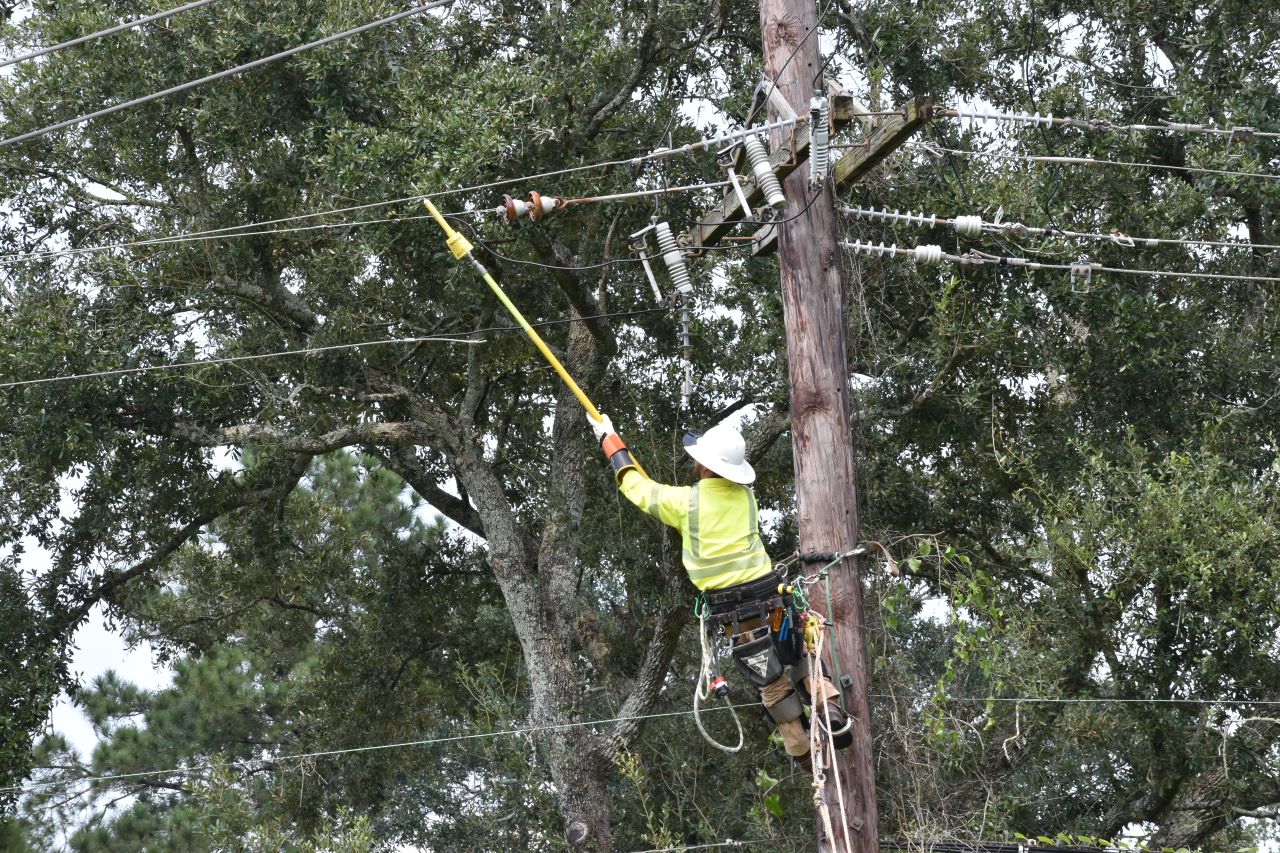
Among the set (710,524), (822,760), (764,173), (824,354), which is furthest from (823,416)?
(822,760)

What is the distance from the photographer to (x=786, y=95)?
691 centimetres

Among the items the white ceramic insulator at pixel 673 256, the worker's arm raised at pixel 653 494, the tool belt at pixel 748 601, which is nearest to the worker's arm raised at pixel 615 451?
the worker's arm raised at pixel 653 494

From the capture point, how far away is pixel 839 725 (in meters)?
6.20

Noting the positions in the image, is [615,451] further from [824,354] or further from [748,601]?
[824,354]

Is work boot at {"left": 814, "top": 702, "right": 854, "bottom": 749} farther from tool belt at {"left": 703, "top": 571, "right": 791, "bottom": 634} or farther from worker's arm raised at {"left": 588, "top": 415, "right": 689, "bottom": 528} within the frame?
worker's arm raised at {"left": 588, "top": 415, "right": 689, "bottom": 528}

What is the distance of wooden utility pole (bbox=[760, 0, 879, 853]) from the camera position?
624 cm

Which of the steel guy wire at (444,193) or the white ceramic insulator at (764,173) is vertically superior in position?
the steel guy wire at (444,193)

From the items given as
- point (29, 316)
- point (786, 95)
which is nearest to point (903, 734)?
point (786, 95)

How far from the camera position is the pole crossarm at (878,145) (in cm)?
628

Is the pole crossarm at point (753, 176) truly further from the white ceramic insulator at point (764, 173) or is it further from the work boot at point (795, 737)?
the work boot at point (795, 737)

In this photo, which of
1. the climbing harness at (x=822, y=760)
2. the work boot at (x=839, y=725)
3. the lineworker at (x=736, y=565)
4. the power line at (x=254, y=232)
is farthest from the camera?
the power line at (x=254, y=232)

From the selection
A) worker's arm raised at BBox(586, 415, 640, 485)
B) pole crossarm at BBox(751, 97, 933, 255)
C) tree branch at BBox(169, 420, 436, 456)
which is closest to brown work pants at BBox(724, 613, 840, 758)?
worker's arm raised at BBox(586, 415, 640, 485)

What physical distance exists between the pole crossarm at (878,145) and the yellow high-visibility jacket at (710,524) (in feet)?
4.39

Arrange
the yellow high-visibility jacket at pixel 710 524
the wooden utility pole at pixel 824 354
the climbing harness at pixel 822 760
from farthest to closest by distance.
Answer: the yellow high-visibility jacket at pixel 710 524, the wooden utility pole at pixel 824 354, the climbing harness at pixel 822 760
